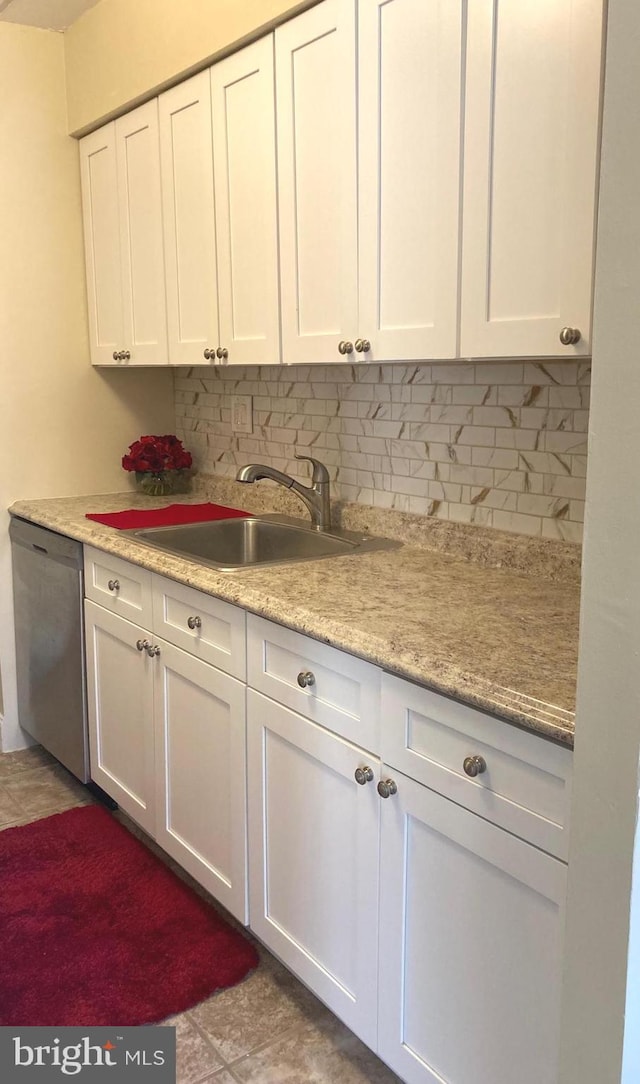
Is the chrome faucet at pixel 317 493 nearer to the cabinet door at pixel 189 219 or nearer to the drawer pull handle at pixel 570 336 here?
the cabinet door at pixel 189 219

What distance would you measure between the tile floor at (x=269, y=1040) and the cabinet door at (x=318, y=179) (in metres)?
1.42

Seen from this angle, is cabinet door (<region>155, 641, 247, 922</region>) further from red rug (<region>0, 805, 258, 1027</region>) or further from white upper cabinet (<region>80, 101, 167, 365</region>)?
white upper cabinet (<region>80, 101, 167, 365</region>)

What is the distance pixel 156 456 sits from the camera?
318 cm

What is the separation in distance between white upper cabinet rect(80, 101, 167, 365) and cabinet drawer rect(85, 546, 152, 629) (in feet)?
2.15

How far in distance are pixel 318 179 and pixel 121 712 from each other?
152cm

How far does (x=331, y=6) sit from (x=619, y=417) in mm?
1461

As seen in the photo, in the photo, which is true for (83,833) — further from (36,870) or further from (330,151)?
(330,151)

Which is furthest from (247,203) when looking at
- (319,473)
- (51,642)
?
(51,642)

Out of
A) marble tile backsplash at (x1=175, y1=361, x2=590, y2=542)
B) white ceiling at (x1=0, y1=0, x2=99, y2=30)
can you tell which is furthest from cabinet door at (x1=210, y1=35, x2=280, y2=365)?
white ceiling at (x1=0, y1=0, x2=99, y2=30)

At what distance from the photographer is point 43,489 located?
318 cm

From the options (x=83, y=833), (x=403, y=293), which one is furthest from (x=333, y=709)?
(x=83, y=833)

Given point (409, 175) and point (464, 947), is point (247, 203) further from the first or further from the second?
point (464, 947)

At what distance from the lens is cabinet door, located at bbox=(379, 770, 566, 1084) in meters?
1.26

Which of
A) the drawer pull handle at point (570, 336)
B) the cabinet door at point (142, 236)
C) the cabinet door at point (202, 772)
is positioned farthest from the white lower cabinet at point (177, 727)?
the drawer pull handle at point (570, 336)
